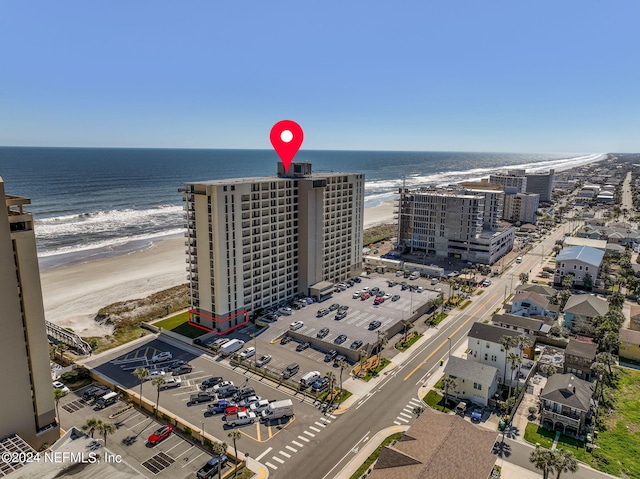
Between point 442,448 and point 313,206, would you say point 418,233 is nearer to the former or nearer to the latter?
point 313,206

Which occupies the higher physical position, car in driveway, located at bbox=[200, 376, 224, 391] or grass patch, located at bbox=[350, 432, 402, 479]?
car in driveway, located at bbox=[200, 376, 224, 391]

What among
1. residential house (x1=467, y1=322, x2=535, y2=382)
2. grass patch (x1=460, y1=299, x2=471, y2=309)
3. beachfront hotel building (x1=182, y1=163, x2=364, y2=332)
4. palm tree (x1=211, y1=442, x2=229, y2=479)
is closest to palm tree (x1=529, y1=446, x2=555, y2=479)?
residential house (x1=467, y1=322, x2=535, y2=382)

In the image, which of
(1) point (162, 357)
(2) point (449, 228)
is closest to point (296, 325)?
(1) point (162, 357)

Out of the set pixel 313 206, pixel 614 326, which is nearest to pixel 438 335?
pixel 614 326

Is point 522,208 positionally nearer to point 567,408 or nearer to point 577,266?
point 577,266

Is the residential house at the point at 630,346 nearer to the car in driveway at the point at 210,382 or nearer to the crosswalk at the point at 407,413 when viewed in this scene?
the crosswalk at the point at 407,413

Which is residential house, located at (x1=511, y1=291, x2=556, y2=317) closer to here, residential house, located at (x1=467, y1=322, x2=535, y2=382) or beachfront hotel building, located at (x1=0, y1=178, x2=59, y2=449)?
residential house, located at (x1=467, y1=322, x2=535, y2=382)

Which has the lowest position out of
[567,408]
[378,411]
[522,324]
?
[378,411]
